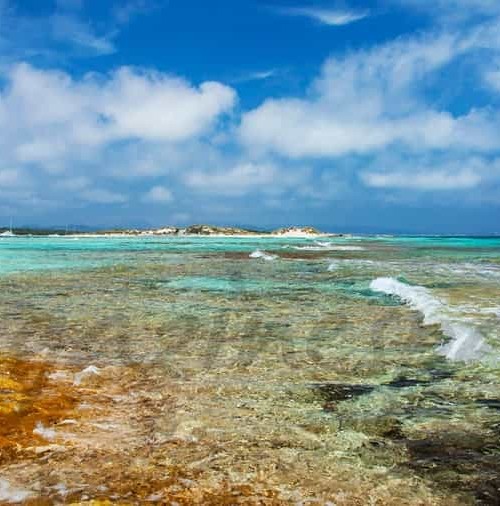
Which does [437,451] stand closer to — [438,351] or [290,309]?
[438,351]

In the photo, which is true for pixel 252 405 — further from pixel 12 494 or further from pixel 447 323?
pixel 447 323

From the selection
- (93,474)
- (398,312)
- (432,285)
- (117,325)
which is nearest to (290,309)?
(398,312)

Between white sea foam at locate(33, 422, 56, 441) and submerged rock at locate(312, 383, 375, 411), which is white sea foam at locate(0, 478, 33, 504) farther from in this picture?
submerged rock at locate(312, 383, 375, 411)

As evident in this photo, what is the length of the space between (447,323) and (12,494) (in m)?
11.3

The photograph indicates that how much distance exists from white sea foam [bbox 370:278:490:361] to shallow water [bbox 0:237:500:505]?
0.07 meters

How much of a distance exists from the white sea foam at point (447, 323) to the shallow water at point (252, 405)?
0.07 metres

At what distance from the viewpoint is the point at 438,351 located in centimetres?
1104

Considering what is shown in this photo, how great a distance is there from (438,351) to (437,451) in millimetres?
5426

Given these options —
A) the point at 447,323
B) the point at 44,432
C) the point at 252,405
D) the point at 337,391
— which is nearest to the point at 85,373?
the point at 44,432

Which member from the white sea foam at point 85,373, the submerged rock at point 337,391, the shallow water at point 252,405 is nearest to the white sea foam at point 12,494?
the shallow water at point 252,405

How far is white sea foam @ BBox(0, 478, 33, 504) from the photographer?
4.66 meters

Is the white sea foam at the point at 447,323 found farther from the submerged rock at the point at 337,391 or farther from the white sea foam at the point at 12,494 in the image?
the white sea foam at the point at 12,494

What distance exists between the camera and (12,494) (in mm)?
4750

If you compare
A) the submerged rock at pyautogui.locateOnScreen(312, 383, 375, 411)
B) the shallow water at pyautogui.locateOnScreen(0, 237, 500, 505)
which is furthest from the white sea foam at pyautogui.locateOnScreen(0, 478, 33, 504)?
the submerged rock at pyautogui.locateOnScreen(312, 383, 375, 411)
